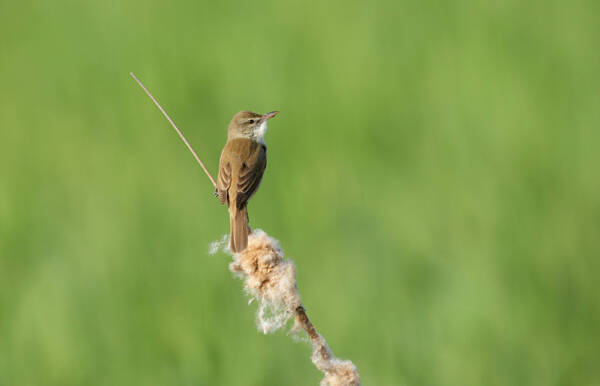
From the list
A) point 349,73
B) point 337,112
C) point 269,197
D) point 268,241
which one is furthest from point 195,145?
point 268,241

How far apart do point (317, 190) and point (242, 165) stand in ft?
4.50

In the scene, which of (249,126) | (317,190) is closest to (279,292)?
(249,126)

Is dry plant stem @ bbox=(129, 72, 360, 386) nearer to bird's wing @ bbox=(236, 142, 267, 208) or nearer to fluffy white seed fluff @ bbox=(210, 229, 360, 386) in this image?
fluffy white seed fluff @ bbox=(210, 229, 360, 386)

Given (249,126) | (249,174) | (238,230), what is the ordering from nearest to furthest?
(238,230) < (249,174) < (249,126)

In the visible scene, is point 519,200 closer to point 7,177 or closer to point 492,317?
point 492,317

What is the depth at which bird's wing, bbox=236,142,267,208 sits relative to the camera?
11.1 ft

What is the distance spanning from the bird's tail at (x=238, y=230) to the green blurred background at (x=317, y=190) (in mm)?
802

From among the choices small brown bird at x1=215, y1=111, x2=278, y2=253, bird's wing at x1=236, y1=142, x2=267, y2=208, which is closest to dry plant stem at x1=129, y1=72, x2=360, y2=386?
small brown bird at x1=215, y1=111, x2=278, y2=253

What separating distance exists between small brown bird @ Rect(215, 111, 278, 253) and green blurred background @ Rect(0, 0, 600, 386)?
773 mm

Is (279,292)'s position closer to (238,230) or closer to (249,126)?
(238,230)

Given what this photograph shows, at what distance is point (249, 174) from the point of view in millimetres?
3465

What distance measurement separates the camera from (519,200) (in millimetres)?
4520

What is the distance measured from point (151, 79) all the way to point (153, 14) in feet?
3.27

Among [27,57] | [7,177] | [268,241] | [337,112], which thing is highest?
[27,57]
